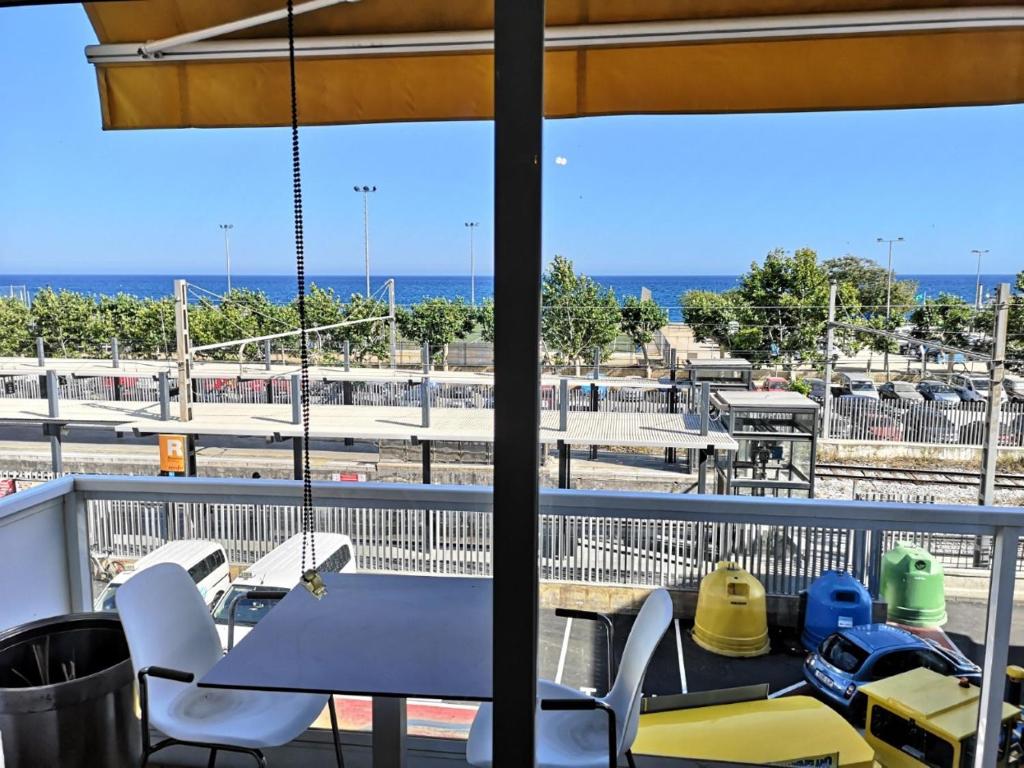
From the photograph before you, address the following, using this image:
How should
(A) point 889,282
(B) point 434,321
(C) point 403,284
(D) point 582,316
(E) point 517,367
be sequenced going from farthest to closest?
(C) point 403,284, (A) point 889,282, (B) point 434,321, (D) point 582,316, (E) point 517,367

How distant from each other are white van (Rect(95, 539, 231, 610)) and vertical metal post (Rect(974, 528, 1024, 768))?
294cm

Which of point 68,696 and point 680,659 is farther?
point 680,659

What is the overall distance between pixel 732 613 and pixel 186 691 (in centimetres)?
237

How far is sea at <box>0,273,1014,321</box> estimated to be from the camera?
19.1 meters

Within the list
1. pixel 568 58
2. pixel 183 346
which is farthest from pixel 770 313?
pixel 568 58

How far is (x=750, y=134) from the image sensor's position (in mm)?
25422

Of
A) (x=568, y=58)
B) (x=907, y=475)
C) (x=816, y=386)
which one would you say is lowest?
(x=907, y=475)

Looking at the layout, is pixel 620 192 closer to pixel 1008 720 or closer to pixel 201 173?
pixel 201 173

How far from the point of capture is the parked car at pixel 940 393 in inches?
→ 494

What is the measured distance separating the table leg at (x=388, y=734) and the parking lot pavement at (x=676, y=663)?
5.04 ft

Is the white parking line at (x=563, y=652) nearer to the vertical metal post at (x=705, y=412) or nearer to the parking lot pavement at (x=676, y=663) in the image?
the parking lot pavement at (x=676, y=663)

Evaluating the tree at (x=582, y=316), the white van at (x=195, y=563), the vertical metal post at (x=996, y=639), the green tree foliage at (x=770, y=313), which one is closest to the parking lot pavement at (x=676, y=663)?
the vertical metal post at (x=996, y=639)

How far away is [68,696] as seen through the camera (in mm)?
1529

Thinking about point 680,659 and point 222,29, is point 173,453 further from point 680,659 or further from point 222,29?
point 222,29
